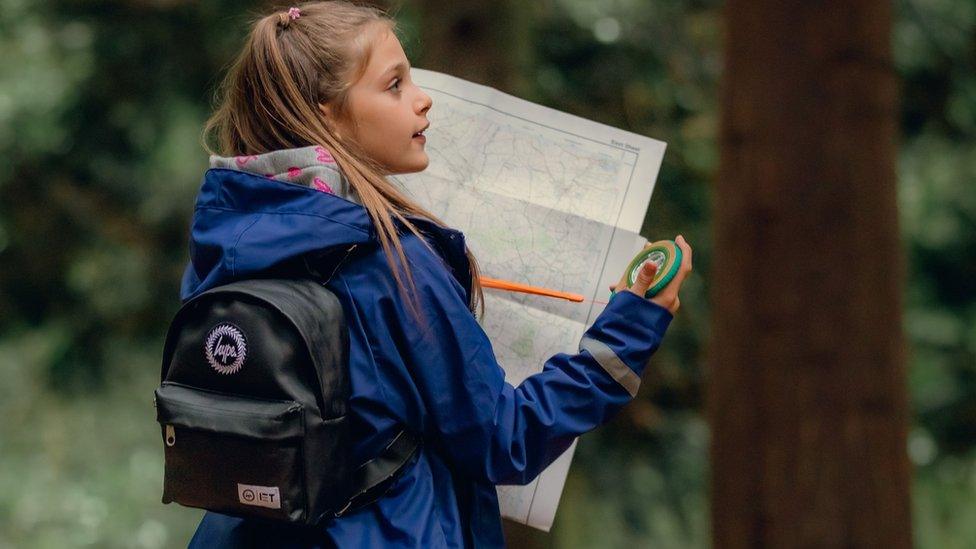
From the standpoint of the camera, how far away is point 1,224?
19.2 ft

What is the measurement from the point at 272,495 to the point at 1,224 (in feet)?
14.8

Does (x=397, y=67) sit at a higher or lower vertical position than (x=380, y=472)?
higher

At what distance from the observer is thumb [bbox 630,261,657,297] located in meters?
2.12

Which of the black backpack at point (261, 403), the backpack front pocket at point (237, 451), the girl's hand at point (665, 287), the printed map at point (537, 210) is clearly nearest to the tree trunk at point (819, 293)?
the printed map at point (537, 210)

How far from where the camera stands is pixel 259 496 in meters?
1.83

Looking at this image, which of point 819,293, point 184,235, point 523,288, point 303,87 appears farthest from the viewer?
point 184,235

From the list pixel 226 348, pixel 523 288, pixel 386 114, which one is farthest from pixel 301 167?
pixel 523 288

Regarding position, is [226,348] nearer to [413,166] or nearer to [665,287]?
[413,166]

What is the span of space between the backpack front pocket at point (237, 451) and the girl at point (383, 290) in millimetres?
152

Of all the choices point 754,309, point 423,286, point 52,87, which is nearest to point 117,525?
point 52,87

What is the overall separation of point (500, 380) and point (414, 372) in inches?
5.8

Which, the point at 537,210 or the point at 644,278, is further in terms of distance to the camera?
the point at 537,210

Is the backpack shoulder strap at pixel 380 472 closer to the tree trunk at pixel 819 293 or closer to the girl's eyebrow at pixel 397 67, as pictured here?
the girl's eyebrow at pixel 397 67

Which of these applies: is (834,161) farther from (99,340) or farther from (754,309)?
(99,340)
